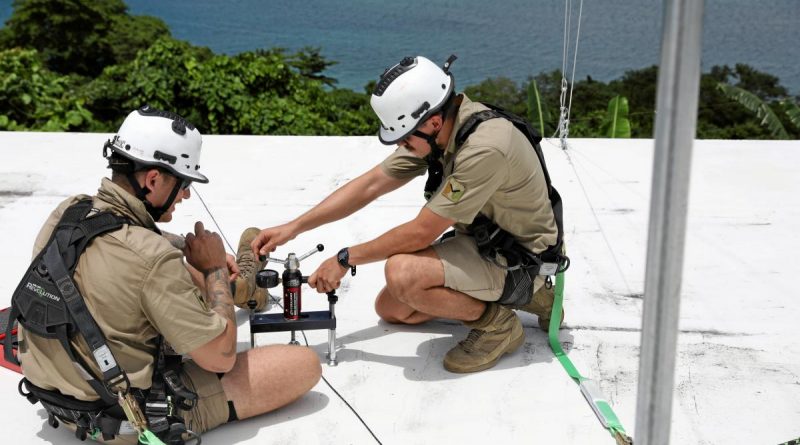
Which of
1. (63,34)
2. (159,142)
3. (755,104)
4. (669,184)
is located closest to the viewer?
(669,184)

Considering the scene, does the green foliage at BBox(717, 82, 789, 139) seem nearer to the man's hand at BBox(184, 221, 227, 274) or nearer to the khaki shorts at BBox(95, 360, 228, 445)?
the man's hand at BBox(184, 221, 227, 274)

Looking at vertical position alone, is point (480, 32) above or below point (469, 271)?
above

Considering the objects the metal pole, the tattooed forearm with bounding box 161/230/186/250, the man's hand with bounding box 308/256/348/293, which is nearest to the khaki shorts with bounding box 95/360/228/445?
the tattooed forearm with bounding box 161/230/186/250

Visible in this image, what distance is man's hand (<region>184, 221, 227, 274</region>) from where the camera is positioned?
3412 mm

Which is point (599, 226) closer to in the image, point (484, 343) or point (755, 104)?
point (484, 343)

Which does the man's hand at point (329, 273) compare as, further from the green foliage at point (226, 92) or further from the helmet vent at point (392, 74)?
the green foliage at point (226, 92)

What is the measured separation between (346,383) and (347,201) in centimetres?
92

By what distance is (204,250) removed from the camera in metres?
3.42

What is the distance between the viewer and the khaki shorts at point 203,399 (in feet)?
10.9

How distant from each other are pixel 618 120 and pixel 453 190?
6.40 meters

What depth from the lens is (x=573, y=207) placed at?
6.18 metres

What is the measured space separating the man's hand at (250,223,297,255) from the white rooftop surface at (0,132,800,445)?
0.48 meters

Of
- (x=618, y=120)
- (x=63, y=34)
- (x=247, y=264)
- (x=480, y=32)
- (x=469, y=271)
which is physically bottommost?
(x=247, y=264)

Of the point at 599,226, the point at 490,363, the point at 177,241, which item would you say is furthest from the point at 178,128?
the point at 599,226
